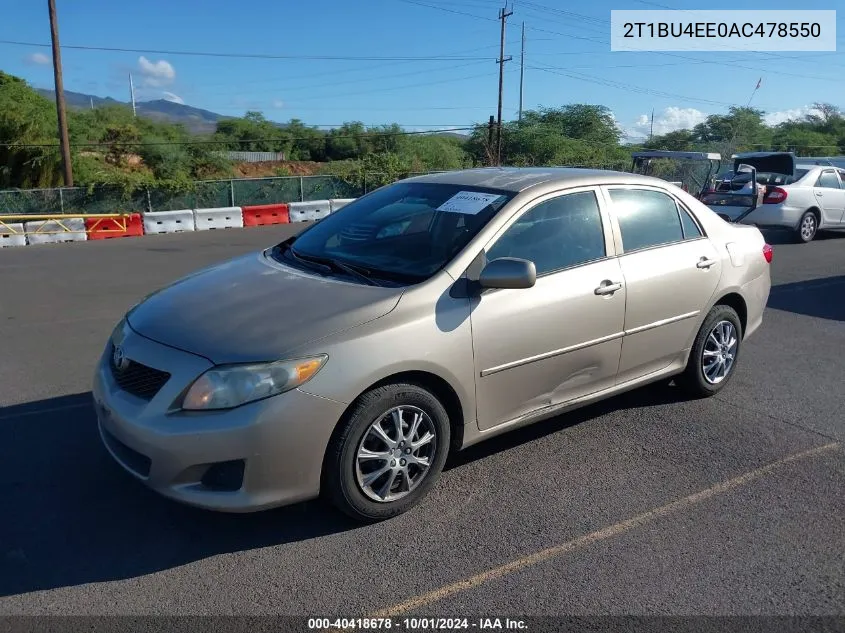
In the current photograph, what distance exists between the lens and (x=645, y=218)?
4730mm

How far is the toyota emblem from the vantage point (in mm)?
3439

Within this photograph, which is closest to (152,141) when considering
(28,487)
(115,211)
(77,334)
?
(115,211)

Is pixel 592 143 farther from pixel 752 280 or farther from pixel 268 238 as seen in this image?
pixel 752 280

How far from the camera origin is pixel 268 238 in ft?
54.4

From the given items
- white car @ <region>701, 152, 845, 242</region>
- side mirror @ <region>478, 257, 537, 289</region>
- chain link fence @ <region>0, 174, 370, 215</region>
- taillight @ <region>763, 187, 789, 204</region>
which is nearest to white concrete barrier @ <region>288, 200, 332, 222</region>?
chain link fence @ <region>0, 174, 370, 215</region>

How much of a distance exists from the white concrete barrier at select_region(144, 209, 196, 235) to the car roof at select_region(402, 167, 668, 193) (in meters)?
15.4

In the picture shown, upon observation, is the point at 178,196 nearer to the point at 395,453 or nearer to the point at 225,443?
the point at 395,453

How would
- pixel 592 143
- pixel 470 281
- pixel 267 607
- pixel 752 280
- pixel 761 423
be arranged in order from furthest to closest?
pixel 592 143 < pixel 752 280 < pixel 761 423 < pixel 470 281 < pixel 267 607

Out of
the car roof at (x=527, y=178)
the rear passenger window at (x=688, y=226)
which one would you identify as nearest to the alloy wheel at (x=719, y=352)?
the rear passenger window at (x=688, y=226)

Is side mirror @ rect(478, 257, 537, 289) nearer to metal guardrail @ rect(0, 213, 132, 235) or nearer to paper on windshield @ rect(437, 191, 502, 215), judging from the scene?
paper on windshield @ rect(437, 191, 502, 215)

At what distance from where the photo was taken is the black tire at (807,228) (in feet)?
47.1

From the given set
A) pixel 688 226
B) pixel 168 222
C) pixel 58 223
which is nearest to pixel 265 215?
pixel 168 222

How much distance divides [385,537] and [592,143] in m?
53.2

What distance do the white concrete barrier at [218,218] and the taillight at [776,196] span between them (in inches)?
520
